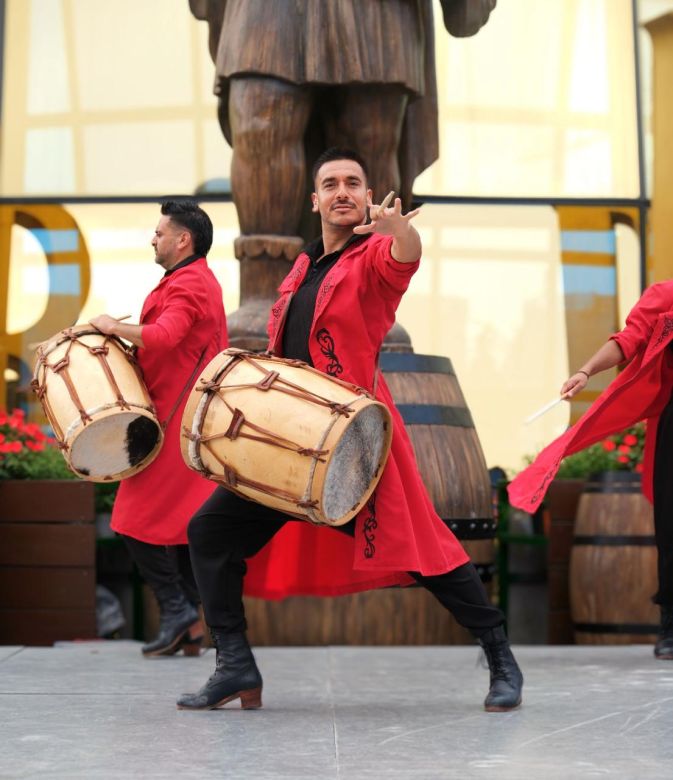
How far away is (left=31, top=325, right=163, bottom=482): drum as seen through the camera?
4.00 meters

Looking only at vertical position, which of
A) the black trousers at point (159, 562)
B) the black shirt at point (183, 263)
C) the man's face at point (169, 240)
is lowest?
the black trousers at point (159, 562)

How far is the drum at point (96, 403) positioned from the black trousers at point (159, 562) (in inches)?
15.6

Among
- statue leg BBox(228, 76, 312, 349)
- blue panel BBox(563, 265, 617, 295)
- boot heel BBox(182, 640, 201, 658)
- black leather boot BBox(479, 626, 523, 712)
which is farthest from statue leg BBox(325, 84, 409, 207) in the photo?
blue panel BBox(563, 265, 617, 295)

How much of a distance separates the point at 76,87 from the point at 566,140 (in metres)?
2.80

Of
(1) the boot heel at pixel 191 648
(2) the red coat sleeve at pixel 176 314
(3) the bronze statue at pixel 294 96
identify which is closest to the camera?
(2) the red coat sleeve at pixel 176 314

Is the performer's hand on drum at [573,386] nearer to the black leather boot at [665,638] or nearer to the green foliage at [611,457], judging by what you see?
the black leather boot at [665,638]

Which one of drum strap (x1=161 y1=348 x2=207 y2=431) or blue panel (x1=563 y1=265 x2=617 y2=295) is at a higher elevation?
blue panel (x1=563 y1=265 x2=617 y2=295)

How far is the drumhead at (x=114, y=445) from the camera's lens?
403cm

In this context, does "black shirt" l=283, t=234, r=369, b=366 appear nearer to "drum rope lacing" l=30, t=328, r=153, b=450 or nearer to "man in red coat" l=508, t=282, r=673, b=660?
"drum rope lacing" l=30, t=328, r=153, b=450

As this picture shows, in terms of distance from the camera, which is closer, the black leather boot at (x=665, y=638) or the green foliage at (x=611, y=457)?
the black leather boot at (x=665, y=638)

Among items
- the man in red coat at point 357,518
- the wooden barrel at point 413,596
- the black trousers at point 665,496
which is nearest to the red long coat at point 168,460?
the wooden barrel at point 413,596

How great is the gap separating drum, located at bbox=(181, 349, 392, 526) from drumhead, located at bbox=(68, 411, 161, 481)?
0.70 meters

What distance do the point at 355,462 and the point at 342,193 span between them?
2.20 feet

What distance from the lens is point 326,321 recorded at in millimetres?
3477
